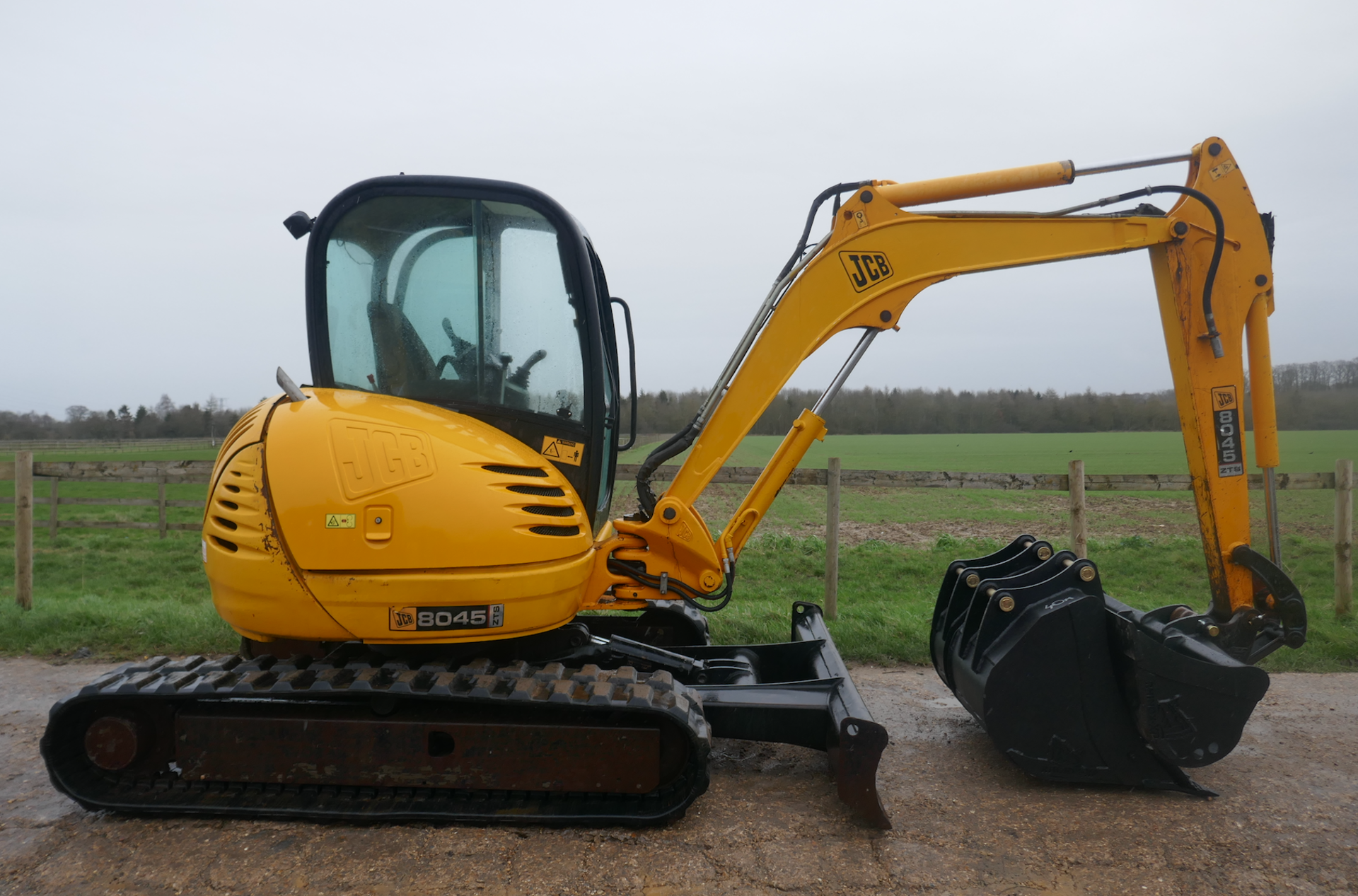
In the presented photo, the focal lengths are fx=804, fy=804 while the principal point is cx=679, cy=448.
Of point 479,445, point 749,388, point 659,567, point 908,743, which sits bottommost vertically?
point 908,743

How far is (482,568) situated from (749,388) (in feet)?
5.73

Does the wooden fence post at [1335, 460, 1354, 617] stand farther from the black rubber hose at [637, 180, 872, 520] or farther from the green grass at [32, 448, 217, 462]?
the green grass at [32, 448, 217, 462]

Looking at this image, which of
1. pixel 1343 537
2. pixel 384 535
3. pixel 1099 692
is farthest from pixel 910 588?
pixel 384 535

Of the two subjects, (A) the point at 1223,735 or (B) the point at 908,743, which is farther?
(B) the point at 908,743

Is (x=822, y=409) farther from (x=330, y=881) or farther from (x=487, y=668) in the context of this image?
(x=330, y=881)

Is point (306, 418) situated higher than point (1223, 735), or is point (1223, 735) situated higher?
point (306, 418)

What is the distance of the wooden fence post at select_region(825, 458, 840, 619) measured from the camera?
24.0 ft

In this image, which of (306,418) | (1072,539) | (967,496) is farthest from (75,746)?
(967,496)

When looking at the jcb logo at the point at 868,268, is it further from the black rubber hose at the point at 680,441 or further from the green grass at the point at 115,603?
the green grass at the point at 115,603

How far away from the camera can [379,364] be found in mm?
3896

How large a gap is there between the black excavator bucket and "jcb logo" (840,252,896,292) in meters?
1.74

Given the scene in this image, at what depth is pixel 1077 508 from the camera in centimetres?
722

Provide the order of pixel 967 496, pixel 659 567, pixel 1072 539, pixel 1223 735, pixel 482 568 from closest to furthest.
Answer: pixel 482 568
pixel 1223 735
pixel 659 567
pixel 1072 539
pixel 967 496

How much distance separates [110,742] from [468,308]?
8.17 feet
